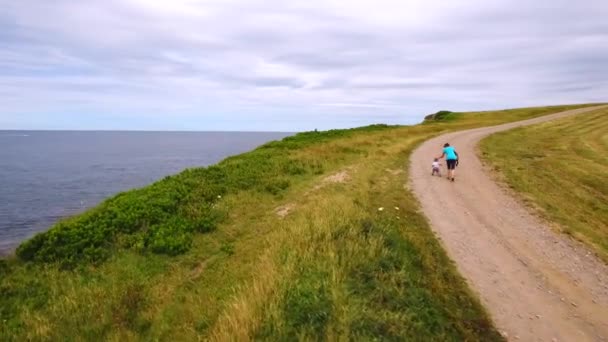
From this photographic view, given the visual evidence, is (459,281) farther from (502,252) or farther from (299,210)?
(299,210)

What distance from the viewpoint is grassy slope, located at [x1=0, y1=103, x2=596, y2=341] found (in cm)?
721

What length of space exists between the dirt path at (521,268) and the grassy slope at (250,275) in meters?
0.58

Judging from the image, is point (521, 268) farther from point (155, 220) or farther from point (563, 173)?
point (563, 173)

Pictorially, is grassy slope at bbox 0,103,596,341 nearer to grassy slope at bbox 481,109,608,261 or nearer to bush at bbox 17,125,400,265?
bush at bbox 17,125,400,265

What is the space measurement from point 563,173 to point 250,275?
67.3 feet

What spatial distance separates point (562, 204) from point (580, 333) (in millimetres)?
10377

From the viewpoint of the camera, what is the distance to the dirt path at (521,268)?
7.86m

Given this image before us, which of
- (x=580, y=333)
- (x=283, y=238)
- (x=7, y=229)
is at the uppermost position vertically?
(x=283, y=238)

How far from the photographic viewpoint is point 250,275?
10203 mm

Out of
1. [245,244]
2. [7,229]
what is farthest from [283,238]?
[7,229]

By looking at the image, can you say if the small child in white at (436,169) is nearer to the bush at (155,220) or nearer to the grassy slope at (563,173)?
the grassy slope at (563,173)

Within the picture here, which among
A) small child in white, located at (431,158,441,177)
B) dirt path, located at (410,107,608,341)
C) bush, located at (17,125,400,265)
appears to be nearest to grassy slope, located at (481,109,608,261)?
dirt path, located at (410,107,608,341)

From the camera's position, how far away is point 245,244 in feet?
43.4

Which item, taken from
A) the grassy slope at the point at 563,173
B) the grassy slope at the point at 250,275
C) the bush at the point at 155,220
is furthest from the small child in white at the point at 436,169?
the bush at the point at 155,220
